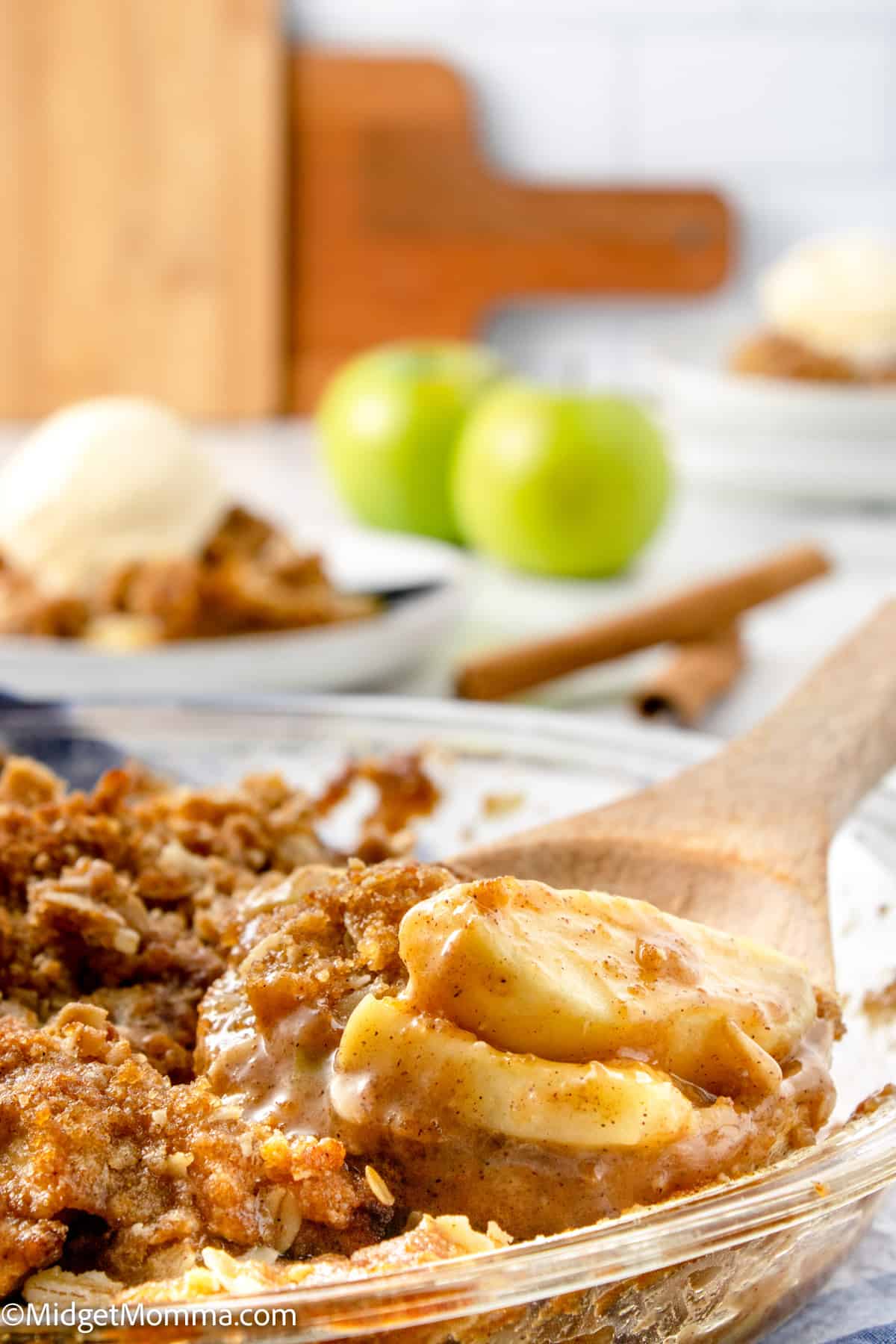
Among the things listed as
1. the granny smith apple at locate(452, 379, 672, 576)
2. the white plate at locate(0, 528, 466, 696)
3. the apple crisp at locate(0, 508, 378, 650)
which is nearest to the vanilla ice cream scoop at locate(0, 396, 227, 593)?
the apple crisp at locate(0, 508, 378, 650)

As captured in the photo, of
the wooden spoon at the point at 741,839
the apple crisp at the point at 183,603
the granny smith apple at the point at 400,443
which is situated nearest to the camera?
the wooden spoon at the point at 741,839

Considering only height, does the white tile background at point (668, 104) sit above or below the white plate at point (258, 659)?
above

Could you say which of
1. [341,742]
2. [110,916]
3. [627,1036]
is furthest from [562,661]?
[627,1036]

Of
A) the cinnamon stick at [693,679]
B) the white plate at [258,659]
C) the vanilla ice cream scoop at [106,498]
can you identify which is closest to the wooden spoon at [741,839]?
the cinnamon stick at [693,679]

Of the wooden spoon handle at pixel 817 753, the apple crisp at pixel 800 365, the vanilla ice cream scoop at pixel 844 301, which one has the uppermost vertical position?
the wooden spoon handle at pixel 817 753

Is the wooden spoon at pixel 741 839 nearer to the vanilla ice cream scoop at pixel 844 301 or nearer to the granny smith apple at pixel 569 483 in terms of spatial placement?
the granny smith apple at pixel 569 483

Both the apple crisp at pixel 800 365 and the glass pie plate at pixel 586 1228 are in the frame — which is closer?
the glass pie plate at pixel 586 1228

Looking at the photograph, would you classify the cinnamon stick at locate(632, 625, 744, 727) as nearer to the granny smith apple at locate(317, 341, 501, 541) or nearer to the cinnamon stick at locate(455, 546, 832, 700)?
the cinnamon stick at locate(455, 546, 832, 700)

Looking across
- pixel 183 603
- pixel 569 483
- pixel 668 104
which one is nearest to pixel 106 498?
pixel 183 603

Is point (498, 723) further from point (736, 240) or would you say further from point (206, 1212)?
point (736, 240)
